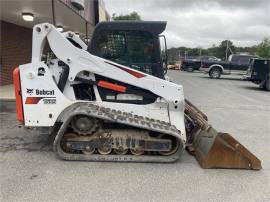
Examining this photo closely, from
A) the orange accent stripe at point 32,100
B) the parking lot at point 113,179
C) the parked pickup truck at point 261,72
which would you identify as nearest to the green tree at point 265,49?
the parked pickup truck at point 261,72

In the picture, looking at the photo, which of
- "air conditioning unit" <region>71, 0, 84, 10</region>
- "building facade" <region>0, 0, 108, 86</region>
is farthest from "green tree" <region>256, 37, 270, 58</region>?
"air conditioning unit" <region>71, 0, 84, 10</region>

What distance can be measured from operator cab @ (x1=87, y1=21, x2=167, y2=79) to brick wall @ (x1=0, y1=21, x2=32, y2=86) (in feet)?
28.9

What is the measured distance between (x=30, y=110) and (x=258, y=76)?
578 inches

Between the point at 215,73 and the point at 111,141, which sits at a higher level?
the point at 215,73

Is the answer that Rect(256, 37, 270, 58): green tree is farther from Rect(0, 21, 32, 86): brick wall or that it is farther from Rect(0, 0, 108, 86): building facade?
Rect(0, 21, 32, 86): brick wall

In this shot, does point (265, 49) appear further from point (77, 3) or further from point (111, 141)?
point (111, 141)

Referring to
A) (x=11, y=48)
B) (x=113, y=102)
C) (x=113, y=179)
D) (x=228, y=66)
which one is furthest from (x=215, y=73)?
(x=113, y=179)

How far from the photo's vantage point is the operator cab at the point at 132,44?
182 inches

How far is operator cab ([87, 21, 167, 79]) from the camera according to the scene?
4621 millimetres

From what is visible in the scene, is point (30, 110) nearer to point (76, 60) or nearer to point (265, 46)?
point (76, 60)

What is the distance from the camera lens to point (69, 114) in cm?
425

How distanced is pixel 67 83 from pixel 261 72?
14.2 metres

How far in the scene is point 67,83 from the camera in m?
4.61

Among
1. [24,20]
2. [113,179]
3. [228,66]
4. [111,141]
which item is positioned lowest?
[113,179]
